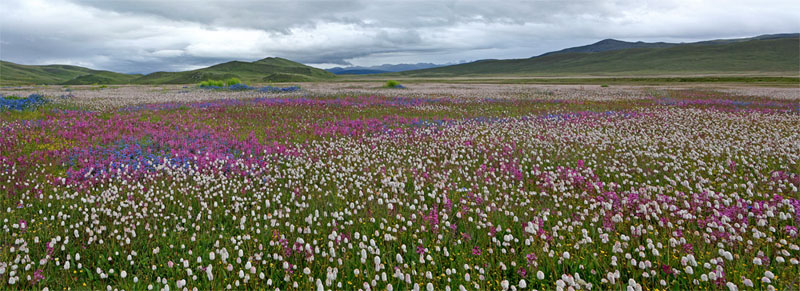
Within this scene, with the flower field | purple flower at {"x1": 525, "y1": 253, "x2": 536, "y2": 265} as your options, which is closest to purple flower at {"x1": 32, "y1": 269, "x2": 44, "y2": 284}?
the flower field

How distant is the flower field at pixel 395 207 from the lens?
404 centimetres

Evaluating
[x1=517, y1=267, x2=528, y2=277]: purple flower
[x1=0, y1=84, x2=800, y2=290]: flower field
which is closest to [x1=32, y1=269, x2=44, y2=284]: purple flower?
[x1=0, y1=84, x2=800, y2=290]: flower field

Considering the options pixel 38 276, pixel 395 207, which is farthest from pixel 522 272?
pixel 38 276

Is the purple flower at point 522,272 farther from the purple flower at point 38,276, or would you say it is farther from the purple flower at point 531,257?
the purple flower at point 38,276

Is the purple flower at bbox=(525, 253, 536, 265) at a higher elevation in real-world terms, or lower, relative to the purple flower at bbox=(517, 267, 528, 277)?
A: higher

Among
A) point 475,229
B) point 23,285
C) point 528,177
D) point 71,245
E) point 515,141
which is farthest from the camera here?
point 515,141

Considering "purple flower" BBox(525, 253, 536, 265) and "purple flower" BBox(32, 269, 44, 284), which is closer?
"purple flower" BBox(32, 269, 44, 284)

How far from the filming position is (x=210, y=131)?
13.1m

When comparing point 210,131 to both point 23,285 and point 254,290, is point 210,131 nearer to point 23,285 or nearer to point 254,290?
point 23,285

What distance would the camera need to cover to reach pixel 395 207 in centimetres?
614

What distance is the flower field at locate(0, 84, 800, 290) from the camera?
13.3 feet

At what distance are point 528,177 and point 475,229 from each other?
2839 millimetres

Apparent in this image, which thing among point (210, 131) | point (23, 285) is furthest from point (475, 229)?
point (210, 131)

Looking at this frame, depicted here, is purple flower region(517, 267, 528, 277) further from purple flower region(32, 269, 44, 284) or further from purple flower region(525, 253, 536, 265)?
purple flower region(32, 269, 44, 284)
